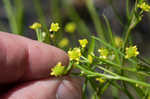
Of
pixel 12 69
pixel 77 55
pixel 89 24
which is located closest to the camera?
pixel 77 55

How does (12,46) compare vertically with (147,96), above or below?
above

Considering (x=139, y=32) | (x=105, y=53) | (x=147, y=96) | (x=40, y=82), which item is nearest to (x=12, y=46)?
(x=40, y=82)

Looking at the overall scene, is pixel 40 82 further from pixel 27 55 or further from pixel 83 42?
pixel 83 42

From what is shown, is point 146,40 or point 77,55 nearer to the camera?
point 77,55

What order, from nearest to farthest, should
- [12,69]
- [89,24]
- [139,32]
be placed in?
[12,69] < [139,32] < [89,24]
